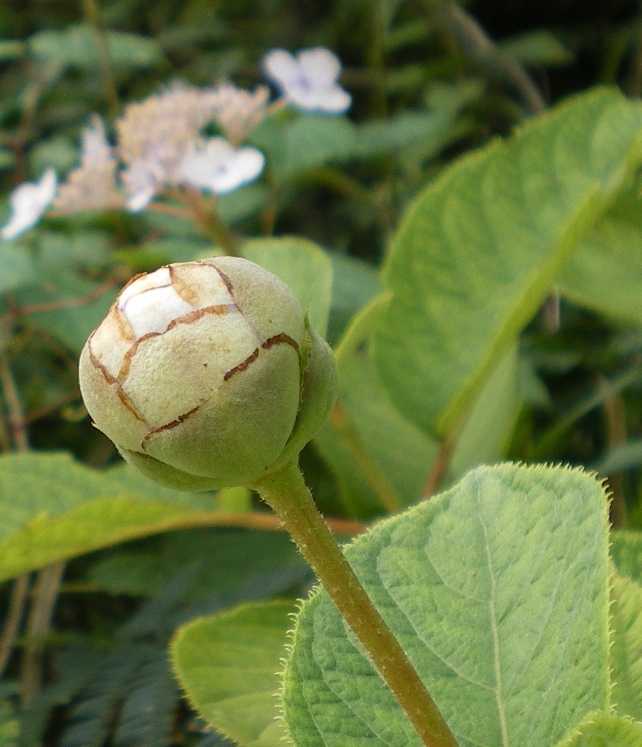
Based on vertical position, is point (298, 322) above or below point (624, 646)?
above

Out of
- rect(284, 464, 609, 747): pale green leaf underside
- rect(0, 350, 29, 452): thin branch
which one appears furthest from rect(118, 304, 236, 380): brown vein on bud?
rect(0, 350, 29, 452): thin branch

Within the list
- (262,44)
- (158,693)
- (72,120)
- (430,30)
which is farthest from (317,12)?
(158,693)

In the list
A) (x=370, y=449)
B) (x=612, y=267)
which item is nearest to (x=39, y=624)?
(x=370, y=449)

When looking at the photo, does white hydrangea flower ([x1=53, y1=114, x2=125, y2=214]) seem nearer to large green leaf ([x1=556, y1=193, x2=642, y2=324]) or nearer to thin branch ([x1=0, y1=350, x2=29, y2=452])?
thin branch ([x1=0, y1=350, x2=29, y2=452])

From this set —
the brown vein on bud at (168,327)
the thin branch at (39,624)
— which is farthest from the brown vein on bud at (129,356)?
the thin branch at (39,624)

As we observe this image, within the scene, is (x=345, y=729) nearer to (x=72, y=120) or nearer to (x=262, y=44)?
(x=72, y=120)

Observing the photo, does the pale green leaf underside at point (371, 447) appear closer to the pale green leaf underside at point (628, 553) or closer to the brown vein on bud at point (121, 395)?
the pale green leaf underside at point (628, 553)
